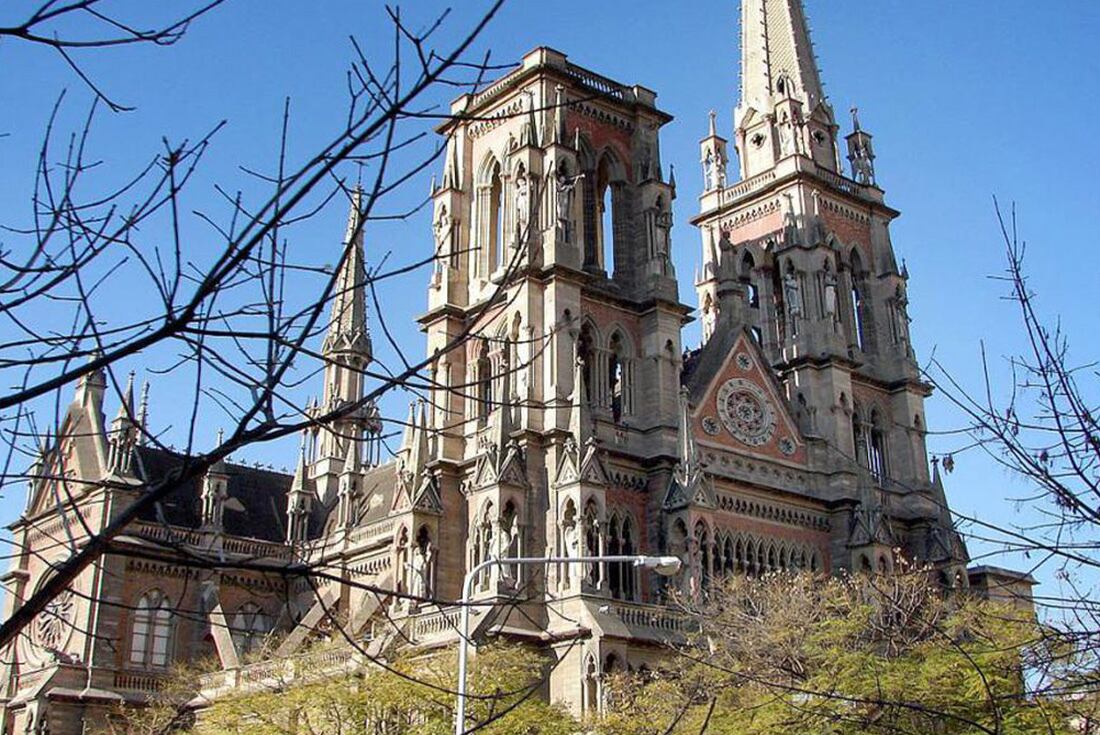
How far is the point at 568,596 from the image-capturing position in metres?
33.2

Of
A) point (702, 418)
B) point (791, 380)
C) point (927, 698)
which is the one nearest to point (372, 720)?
point (927, 698)

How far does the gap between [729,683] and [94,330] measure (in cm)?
2136

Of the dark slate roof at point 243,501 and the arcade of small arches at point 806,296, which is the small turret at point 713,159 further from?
the dark slate roof at point 243,501

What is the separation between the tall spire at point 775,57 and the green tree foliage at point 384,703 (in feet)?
103

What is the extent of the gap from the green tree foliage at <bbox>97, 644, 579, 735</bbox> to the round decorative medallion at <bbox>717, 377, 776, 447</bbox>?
1460 cm

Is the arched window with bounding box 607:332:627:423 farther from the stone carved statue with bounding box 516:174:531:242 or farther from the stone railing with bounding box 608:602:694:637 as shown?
the stone railing with bounding box 608:602:694:637

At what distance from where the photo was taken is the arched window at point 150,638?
4331cm

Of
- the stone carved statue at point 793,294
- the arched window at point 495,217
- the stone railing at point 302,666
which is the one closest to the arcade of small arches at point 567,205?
the arched window at point 495,217

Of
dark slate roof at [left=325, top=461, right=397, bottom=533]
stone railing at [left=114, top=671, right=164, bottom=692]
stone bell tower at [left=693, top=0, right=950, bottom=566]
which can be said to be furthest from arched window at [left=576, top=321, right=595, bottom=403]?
stone railing at [left=114, top=671, right=164, bottom=692]

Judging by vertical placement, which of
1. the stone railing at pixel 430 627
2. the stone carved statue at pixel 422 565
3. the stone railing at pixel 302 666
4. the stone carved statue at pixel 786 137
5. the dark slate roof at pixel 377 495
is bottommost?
the stone railing at pixel 302 666

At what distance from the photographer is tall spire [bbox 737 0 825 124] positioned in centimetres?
5347

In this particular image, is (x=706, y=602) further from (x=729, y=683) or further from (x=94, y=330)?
(x=94, y=330)

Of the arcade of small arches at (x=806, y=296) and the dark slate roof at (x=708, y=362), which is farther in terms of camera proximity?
the arcade of small arches at (x=806, y=296)

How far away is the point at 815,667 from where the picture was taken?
26.6 metres
